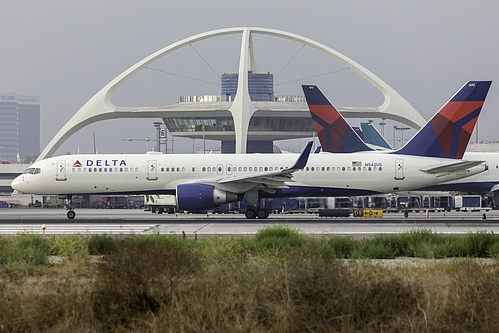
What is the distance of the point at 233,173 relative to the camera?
38406mm

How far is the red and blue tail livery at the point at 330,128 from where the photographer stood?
4253 cm

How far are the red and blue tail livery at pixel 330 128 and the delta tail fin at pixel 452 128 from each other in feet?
13.7

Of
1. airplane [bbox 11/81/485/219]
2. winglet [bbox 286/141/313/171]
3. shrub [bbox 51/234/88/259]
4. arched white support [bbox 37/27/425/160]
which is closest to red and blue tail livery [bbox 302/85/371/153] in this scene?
airplane [bbox 11/81/485/219]

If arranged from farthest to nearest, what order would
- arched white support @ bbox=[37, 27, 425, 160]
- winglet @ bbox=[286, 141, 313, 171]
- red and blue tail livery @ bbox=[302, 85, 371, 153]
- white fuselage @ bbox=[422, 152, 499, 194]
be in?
arched white support @ bbox=[37, 27, 425, 160], white fuselage @ bbox=[422, 152, 499, 194], red and blue tail livery @ bbox=[302, 85, 371, 153], winglet @ bbox=[286, 141, 313, 171]

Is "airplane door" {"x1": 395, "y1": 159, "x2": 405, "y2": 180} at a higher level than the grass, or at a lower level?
higher

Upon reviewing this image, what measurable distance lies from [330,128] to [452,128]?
8.75 meters

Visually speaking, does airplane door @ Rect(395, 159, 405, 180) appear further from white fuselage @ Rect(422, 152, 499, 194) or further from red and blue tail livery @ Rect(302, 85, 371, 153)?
white fuselage @ Rect(422, 152, 499, 194)

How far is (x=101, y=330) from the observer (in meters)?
10.2

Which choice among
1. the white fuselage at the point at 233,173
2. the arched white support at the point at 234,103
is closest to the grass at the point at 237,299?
the white fuselage at the point at 233,173

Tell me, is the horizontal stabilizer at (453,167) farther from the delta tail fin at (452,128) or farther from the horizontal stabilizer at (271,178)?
the horizontal stabilizer at (271,178)

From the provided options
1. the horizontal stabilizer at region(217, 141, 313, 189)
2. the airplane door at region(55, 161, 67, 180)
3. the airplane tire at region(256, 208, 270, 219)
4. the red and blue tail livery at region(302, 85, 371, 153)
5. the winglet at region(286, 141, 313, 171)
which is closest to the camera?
the winglet at region(286, 141, 313, 171)

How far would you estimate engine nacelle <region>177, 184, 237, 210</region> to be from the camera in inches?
1412

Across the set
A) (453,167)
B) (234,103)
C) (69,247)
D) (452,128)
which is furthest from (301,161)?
(234,103)

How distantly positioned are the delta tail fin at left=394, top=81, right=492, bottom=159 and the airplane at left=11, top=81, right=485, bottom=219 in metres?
0.27
